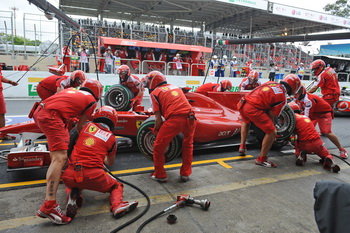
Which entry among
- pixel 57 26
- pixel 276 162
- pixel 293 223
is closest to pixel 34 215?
pixel 293 223

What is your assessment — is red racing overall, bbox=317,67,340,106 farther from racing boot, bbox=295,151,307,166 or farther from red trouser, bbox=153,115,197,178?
red trouser, bbox=153,115,197,178

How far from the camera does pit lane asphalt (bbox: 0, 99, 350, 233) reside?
2600mm

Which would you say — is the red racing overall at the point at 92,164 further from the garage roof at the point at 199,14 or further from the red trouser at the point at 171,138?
the garage roof at the point at 199,14

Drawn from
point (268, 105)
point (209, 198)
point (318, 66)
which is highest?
point (318, 66)

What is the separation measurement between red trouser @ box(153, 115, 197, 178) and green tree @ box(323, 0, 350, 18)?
5403cm

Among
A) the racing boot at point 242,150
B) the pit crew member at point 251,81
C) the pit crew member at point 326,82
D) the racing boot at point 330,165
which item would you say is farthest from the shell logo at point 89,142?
the pit crew member at point 326,82

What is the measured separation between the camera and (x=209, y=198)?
3.22 metres

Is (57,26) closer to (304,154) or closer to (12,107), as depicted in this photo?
(12,107)

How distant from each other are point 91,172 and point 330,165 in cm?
392

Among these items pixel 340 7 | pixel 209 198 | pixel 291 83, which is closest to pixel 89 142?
pixel 209 198

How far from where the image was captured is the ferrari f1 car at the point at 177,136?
3488 mm

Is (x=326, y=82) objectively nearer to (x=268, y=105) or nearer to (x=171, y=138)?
(x=268, y=105)

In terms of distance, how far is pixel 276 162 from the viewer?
4.79m

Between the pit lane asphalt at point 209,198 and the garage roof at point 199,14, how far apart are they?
63.5 feet
